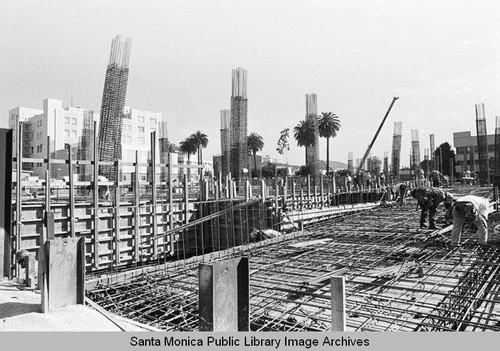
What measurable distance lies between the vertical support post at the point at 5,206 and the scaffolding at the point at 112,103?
10.3m

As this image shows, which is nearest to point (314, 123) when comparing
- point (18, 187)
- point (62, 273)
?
point (18, 187)

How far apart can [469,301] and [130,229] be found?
9464 millimetres

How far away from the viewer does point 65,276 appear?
4.52 meters

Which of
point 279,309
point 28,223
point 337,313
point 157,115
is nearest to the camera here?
point 337,313

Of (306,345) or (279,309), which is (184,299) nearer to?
(279,309)

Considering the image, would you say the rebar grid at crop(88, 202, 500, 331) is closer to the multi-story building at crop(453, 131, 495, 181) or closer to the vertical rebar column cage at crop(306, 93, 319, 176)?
the vertical rebar column cage at crop(306, 93, 319, 176)

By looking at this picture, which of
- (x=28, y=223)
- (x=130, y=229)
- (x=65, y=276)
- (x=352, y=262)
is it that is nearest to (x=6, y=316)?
(x=65, y=276)

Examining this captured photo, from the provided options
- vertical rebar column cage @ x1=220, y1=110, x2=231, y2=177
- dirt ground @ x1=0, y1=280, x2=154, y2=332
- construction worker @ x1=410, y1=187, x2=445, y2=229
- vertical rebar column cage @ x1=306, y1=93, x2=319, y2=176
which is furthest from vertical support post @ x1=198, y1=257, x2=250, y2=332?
vertical rebar column cage @ x1=306, y1=93, x2=319, y2=176

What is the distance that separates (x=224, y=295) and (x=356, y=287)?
3856 millimetres

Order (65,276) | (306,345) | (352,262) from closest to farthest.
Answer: (306,345), (65,276), (352,262)

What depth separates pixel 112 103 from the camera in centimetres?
1688

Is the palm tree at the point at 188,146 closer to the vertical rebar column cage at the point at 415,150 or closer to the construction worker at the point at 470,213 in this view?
the vertical rebar column cage at the point at 415,150

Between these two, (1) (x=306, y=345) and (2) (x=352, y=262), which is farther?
(2) (x=352, y=262)

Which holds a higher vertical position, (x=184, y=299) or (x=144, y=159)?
(x=144, y=159)
